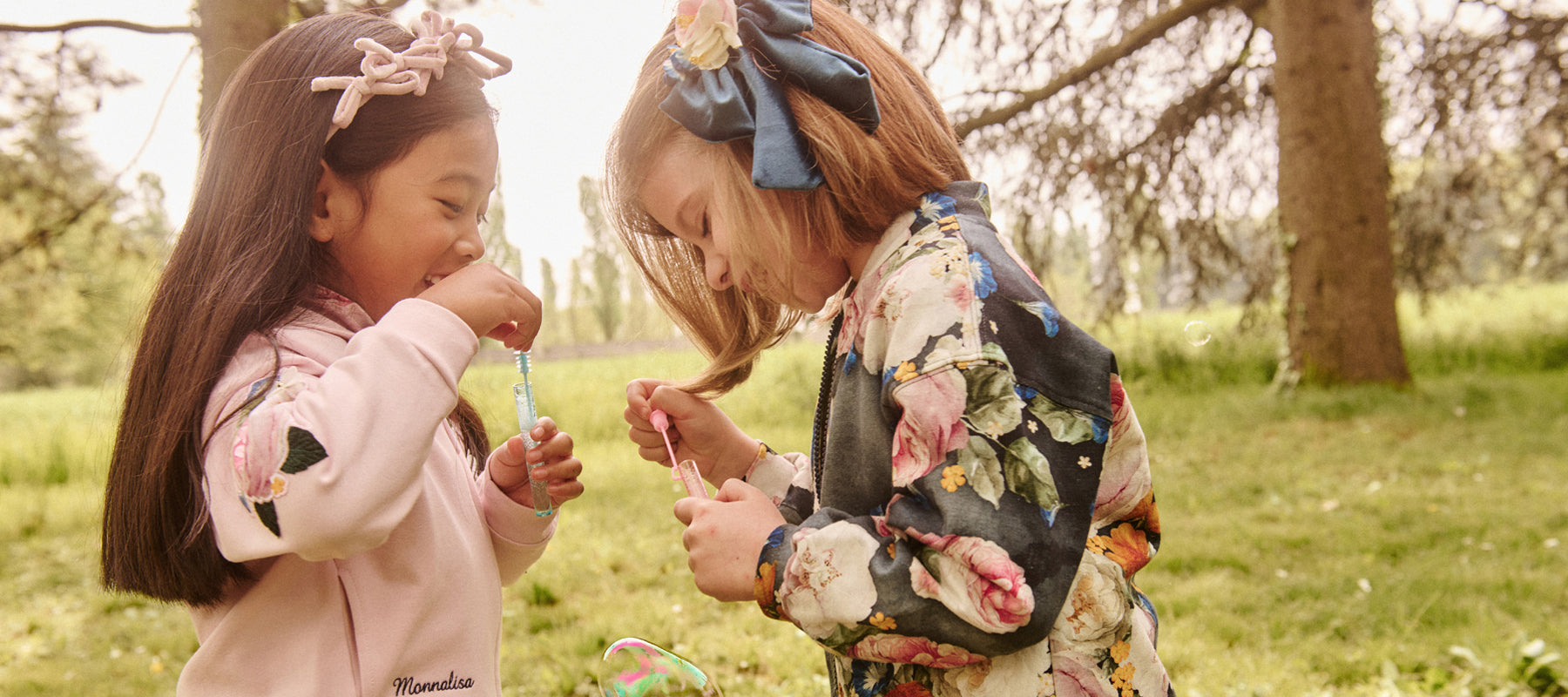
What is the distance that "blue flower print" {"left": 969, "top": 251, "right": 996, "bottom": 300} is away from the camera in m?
1.09

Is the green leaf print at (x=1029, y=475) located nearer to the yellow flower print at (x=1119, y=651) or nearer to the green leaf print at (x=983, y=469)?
the green leaf print at (x=983, y=469)

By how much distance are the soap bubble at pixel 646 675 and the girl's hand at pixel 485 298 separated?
58 cm

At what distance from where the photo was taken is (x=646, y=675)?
5.13ft

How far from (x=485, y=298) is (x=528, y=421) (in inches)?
12.4

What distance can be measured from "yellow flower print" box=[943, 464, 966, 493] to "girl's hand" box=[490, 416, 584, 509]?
25.2 inches

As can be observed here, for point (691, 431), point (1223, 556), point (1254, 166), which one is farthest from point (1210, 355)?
point (691, 431)

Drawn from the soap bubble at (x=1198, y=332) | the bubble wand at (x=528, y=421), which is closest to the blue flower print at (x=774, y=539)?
the bubble wand at (x=528, y=421)

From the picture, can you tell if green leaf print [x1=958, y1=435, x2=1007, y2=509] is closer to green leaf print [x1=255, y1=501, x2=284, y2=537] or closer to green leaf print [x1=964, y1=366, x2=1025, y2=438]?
green leaf print [x1=964, y1=366, x2=1025, y2=438]

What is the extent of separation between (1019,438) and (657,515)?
14.7 feet

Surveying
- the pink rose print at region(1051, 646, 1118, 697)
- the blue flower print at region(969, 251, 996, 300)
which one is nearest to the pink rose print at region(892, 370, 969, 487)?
the blue flower print at region(969, 251, 996, 300)

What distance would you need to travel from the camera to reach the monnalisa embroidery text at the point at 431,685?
4.12 feet

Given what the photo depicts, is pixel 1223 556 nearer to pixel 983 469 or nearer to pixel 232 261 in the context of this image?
pixel 983 469

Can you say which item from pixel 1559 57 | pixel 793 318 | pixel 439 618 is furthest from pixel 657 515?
pixel 1559 57

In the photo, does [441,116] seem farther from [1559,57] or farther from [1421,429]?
[1559,57]
